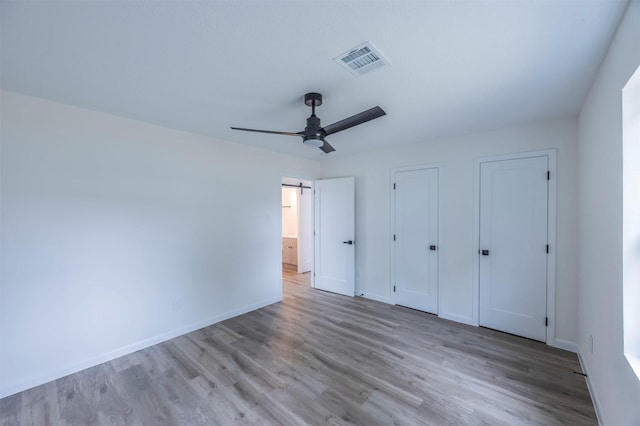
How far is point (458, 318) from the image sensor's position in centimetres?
344

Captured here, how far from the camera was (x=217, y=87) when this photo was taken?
6.93 feet

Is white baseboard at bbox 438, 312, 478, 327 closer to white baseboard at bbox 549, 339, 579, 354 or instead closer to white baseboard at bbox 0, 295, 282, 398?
white baseboard at bbox 549, 339, 579, 354

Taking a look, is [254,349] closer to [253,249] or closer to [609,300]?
[253,249]

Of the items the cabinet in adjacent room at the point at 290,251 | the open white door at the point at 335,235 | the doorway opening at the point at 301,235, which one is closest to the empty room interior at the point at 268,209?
the open white door at the point at 335,235

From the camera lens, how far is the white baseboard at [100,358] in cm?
213

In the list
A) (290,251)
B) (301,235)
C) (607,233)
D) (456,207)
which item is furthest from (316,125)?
(290,251)

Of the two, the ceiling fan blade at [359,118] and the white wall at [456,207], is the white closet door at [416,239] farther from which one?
the ceiling fan blade at [359,118]

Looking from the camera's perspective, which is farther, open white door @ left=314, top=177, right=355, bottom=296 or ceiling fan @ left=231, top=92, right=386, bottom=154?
open white door @ left=314, top=177, right=355, bottom=296

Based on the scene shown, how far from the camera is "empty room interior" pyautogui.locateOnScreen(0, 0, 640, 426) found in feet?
4.72

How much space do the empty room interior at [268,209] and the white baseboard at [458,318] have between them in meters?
0.02

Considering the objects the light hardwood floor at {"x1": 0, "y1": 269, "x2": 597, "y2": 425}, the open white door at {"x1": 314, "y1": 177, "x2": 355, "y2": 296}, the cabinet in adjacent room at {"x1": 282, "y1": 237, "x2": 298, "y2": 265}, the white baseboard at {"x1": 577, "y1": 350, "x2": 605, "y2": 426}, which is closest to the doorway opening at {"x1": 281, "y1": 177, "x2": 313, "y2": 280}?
the cabinet in adjacent room at {"x1": 282, "y1": 237, "x2": 298, "y2": 265}

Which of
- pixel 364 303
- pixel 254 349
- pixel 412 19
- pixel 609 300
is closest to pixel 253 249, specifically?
pixel 254 349

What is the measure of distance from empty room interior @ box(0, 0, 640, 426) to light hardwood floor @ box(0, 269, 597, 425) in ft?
0.07

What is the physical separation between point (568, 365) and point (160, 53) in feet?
14.1
